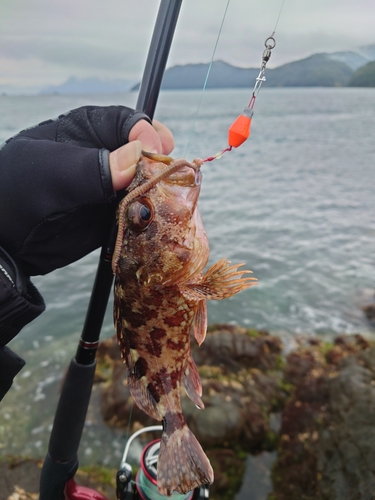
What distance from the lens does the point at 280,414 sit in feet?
19.4

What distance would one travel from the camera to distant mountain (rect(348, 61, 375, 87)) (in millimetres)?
101188

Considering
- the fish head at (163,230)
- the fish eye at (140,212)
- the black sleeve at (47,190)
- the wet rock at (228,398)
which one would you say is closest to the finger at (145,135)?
the black sleeve at (47,190)

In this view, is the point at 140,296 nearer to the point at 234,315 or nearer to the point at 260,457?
the point at 260,457

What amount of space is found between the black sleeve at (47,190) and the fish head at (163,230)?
8.4 inches

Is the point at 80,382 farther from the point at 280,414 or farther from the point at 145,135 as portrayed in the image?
the point at 280,414

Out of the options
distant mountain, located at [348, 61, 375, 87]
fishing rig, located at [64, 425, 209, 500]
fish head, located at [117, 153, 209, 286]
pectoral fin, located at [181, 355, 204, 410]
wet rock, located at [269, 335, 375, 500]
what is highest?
distant mountain, located at [348, 61, 375, 87]

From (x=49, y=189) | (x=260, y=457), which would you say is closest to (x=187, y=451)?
(x=49, y=189)

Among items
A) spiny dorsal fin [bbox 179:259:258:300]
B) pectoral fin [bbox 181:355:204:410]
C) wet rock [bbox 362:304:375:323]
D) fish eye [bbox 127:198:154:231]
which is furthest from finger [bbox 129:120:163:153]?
wet rock [bbox 362:304:375:323]

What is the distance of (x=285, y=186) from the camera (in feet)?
66.5

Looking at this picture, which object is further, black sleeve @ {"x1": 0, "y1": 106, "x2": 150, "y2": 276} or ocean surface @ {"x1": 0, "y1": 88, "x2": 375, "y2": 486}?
ocean surface @ {"x1": 0, "y1": 88, "x2": 375, "y2": 486}

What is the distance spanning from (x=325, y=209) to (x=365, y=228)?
2.57m

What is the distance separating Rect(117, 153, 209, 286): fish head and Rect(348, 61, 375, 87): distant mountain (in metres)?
114

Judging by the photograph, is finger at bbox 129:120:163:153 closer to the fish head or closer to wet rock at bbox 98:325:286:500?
the fish head

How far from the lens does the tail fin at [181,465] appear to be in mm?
2361
